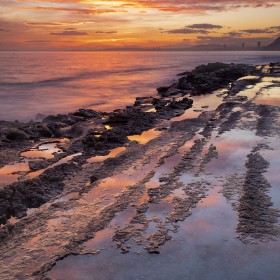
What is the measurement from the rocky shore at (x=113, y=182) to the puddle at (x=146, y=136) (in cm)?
3

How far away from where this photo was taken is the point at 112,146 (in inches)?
353

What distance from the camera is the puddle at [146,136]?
9591mm

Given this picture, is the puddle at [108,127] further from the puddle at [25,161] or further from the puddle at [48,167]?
the puddle at [48,167]

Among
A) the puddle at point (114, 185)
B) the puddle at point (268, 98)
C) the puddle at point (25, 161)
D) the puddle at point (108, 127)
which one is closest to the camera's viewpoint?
the puddle at point (114, 185)

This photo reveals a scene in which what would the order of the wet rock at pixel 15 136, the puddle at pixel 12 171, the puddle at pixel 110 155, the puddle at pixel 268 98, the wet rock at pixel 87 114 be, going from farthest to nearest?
the puddle at pixel 268 98, the wet rock at pixel 87 114, the wet rock at pixel 15 136, the puddle at pixel 110 155, the puddle at pixel 12 171

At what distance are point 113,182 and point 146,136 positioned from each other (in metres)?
3.76

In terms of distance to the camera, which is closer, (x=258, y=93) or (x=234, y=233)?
(x=234, y=233)

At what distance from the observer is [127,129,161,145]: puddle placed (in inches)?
378

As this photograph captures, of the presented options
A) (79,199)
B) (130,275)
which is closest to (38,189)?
(79,199)

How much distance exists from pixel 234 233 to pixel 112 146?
486 centimetres

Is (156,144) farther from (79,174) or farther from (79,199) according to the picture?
(79,199)

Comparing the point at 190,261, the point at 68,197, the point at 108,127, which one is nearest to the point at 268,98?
the point at 108,127

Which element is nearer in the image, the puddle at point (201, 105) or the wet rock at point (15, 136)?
the wet rock at point (15, 136)

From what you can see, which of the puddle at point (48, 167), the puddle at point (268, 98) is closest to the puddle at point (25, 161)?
the puddle at point (48, 167)
